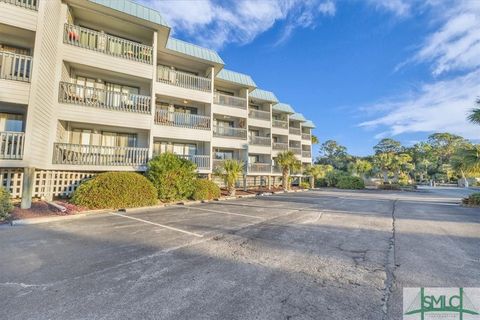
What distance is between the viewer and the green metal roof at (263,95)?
26.6m

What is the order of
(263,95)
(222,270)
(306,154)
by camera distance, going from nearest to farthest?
(222,270) → (263,95) → (306,154)

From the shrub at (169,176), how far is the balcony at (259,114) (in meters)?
13.4

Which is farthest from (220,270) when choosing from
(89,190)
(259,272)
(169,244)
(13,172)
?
(13,172)

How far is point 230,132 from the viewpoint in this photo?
22.3 metres

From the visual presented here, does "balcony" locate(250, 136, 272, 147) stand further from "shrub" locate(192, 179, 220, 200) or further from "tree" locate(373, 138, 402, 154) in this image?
"tree" locate(373, 138, 402, 154)

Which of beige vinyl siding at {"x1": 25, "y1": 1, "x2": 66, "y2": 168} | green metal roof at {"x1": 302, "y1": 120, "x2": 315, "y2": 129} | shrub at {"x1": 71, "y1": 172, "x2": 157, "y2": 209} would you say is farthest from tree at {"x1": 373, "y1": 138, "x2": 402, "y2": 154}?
beige vinyl siding at {"x1": 25, "y1": 1, "x2": 66, "y2": 168}

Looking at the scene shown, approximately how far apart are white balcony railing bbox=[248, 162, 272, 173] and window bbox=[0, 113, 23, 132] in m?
17.4

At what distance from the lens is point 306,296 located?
10.7 feet

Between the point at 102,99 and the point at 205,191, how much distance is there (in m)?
8.44

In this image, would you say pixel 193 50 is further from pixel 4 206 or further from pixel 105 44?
pixel 4 206

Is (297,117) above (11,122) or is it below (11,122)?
above

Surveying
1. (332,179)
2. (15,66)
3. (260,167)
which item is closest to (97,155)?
(15,66)

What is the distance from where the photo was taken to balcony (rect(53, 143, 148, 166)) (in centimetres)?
1212

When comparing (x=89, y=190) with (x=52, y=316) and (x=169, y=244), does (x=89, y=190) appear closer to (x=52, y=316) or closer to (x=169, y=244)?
(x=169, y=244)
